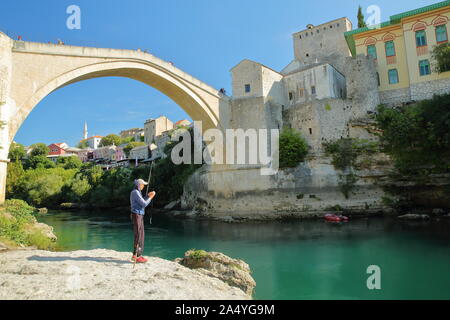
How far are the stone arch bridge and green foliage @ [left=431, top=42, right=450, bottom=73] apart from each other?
47.8 ft

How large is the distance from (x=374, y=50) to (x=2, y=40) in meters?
20.8

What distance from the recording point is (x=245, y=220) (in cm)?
1875

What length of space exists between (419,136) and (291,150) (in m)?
7.02

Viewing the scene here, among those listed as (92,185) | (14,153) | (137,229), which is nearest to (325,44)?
(137,229)

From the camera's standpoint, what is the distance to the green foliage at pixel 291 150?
18.7 m

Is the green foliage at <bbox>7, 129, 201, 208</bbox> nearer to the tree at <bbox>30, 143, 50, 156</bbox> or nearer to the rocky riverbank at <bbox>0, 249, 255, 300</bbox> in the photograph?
the tree at <bbox>30, 143, 50, 156</bbox>

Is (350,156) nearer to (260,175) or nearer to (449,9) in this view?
(260,175)

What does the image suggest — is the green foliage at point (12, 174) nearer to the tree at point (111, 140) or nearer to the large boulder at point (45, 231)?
the large boulder at point (45, 231)

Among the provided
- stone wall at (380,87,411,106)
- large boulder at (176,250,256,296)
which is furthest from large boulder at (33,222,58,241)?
stone wall at (380,87,411,106)

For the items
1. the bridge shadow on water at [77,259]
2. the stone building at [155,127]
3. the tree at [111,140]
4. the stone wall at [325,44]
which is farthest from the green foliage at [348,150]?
the tree at [111,140]

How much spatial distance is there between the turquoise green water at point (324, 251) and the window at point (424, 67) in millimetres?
9667

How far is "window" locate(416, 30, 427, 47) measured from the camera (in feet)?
59.6
